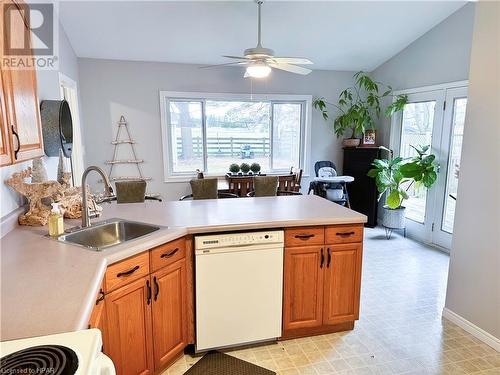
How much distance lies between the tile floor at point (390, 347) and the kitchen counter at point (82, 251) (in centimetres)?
90

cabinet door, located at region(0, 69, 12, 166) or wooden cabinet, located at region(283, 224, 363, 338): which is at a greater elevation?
cabinet door, located at region(0, 69, 12, 166)

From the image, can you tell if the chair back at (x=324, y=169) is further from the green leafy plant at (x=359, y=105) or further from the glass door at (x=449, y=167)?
the glass door at (x=449, y=167)

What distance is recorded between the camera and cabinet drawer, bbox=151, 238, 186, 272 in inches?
76.3

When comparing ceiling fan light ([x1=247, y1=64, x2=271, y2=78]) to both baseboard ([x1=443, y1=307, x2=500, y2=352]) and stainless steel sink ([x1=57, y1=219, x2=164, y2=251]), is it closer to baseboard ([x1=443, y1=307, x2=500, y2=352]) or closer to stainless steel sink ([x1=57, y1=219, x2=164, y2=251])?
stainless steel sink ([x1=57, y1=219, x2=164, y2=251])

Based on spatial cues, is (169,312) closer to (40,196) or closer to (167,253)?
(167,253)

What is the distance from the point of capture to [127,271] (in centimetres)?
176

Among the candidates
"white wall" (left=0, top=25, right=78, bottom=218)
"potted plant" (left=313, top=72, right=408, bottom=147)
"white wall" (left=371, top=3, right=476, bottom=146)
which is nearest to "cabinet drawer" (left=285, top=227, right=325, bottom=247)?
"white wall" (left=0, top=25, right=78, bottom=218)

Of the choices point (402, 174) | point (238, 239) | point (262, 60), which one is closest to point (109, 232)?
point (238, 239)

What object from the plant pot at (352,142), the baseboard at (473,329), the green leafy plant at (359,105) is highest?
the green leafy plant at (359,105)

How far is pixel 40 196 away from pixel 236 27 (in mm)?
3105

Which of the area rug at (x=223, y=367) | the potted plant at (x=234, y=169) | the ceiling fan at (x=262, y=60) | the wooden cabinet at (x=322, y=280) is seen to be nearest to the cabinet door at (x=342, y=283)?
the wooden cabinet at (x=322, y=280)

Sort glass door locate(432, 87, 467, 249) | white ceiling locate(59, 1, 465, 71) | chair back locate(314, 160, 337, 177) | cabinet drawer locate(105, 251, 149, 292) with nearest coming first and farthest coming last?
cabinet drawer locate(105, 251, 149, 292), white ceiling locate(59, 1, 465, 71), glass door locate(432, 87, 467, 249), chair back locate(314, 160, 337, 177)

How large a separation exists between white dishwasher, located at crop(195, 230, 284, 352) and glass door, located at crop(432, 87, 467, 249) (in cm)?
304

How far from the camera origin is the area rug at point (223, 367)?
2174 mm
